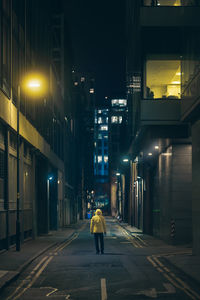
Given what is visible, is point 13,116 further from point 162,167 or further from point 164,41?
point 162,167

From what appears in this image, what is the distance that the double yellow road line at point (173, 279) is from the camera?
11.8m

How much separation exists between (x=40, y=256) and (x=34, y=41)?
17397mm

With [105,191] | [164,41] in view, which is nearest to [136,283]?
[164,41]

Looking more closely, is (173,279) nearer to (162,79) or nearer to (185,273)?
(185,273)

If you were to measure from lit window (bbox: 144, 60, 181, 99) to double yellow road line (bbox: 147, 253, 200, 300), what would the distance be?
10590 millimetres

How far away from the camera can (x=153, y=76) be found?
27781mm

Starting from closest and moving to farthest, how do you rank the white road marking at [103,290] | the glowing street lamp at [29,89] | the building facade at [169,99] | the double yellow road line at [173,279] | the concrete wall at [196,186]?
the white road marking at [103,290] → the double yellow road line at [173,279] → the concrete wall at [196,186] → the glowing street lamp at [29,89] → the building facade at [169,99]

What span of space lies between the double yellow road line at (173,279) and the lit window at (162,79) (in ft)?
34.7

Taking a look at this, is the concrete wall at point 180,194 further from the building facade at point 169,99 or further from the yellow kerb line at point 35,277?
the yellow kerb line at point 35,277

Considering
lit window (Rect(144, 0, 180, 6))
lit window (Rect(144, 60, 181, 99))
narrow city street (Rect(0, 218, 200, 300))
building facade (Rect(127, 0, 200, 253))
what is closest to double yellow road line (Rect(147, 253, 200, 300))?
narrow city street (Rect(0, 218, 200, 300))

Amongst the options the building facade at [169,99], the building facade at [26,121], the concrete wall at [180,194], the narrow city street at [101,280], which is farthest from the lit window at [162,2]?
the narrow city street at [101,280]

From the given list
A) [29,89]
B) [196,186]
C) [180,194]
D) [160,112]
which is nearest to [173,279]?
[196,186]

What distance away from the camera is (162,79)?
27469 mm

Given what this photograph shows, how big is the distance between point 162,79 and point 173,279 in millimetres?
15304
